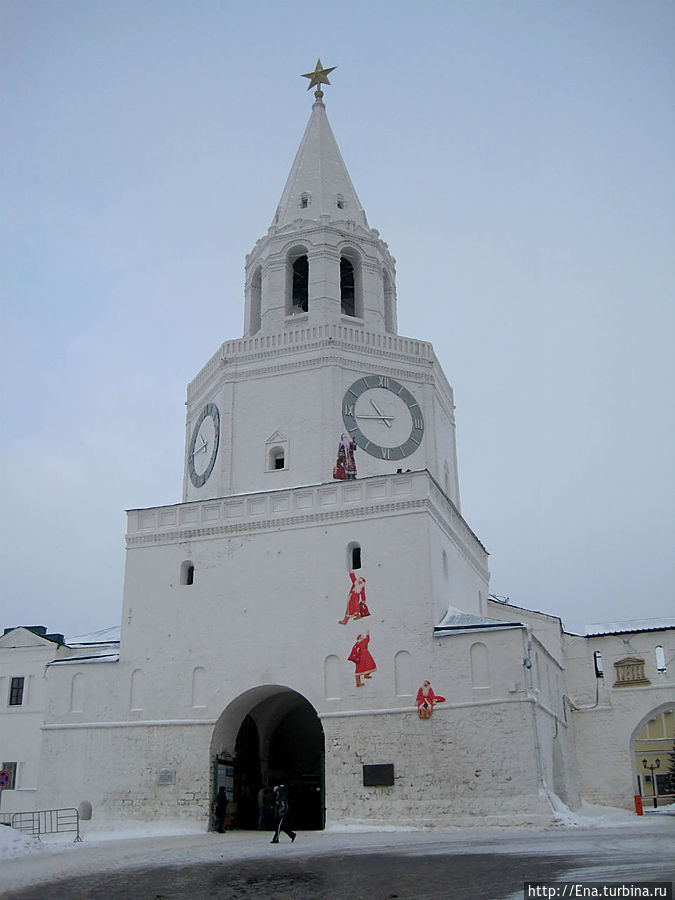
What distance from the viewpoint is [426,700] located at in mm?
22953

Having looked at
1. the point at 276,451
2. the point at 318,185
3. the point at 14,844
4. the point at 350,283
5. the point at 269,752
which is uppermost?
the point at 318,185

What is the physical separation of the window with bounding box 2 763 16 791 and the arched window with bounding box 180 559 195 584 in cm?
1335

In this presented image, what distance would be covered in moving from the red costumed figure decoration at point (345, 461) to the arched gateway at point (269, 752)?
20.5 ft

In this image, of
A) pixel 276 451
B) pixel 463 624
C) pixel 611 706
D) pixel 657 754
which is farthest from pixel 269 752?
pixel 657 754

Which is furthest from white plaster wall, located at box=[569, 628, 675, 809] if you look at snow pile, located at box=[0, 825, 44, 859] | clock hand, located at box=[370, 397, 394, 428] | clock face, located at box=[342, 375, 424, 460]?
snow pile, located at box=[0, 825, 44, 859]

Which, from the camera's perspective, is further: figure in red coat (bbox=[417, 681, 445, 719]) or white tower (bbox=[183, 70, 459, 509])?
white tower (bbox=[183, 70, 459, 509])

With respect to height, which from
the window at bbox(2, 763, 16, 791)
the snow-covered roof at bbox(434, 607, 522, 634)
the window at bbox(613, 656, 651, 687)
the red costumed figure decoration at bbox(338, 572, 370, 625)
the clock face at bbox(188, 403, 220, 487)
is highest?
the clock face at bbox(188, 403, 220, 487)

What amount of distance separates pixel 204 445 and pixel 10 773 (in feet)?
50.9

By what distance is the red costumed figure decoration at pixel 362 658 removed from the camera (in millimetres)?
23719

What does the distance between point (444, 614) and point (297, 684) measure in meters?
4.46

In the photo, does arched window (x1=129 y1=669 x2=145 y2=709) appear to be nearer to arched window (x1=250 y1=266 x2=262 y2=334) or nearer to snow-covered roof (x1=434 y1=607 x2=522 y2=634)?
snow-covered roof (x1=434 y1=607 x2=522 y2=634)

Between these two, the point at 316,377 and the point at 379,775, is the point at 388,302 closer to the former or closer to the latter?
the point at 316,377

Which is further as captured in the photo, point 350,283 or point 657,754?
point 657,754

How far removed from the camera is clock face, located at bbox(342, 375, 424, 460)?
27500 millimetres
